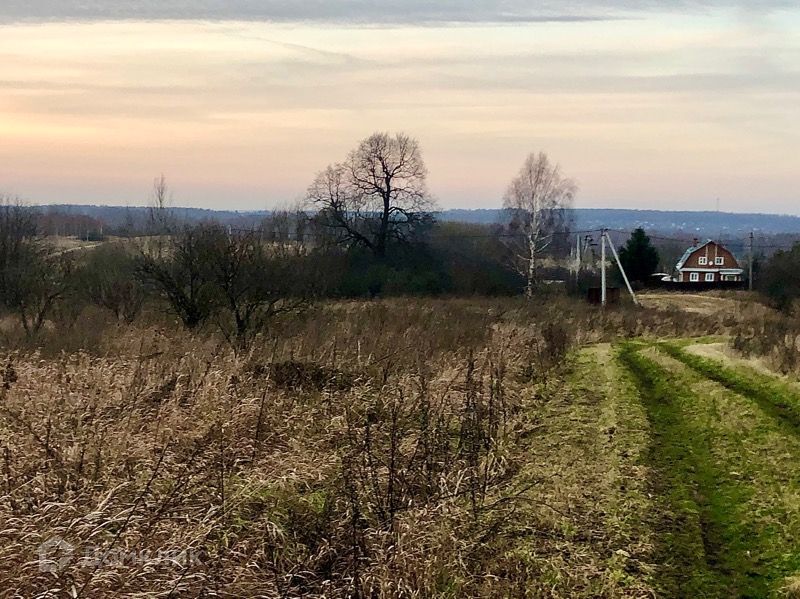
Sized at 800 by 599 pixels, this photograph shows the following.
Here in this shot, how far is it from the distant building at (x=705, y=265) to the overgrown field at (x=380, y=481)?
59.4m

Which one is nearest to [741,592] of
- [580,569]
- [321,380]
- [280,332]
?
[580,569]

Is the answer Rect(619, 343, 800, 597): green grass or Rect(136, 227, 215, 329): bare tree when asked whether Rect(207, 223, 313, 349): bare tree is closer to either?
Rect(136, 227, 215, 329): bare tree

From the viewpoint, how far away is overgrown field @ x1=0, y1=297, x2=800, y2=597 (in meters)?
5.20

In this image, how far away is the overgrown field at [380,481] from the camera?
5195mm

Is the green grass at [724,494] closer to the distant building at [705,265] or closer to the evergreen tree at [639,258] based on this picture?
the evergreen tree at [639,258]

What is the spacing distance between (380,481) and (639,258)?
49.2 meters

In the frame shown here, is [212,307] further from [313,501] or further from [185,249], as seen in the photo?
[313,501]

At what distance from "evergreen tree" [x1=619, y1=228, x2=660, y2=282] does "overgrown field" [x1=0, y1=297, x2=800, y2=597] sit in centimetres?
4193

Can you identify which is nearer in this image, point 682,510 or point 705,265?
point 682,510

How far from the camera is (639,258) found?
5344cm

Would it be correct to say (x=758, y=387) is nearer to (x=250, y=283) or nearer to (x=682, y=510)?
(x=682, y=510)

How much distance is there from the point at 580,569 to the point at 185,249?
12.2m

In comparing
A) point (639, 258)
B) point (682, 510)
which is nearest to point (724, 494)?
point (682, 510)

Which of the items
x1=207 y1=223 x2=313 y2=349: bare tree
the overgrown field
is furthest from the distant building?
the overgrown field
